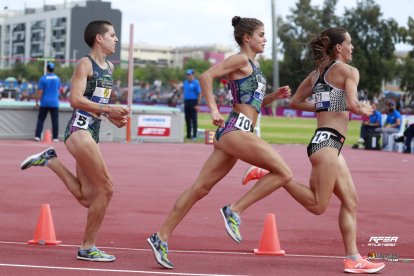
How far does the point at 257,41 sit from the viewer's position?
838cm

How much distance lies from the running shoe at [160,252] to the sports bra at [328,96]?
1702mm

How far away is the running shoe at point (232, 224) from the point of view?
804 centimetres

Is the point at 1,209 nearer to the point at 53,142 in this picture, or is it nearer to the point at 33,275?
the point at 33,275

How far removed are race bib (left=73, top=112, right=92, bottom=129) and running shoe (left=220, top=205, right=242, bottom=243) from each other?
137 cm

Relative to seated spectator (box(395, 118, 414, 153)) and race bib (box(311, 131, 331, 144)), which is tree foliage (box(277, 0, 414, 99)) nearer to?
seated spectator (box(395, 118, 414, 153))

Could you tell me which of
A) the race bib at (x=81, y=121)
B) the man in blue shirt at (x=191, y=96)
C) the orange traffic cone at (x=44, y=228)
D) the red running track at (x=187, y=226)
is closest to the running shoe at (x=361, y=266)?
the red running track at (x=187, y=226)

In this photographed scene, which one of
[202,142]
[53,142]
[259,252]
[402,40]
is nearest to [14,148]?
[53,142]

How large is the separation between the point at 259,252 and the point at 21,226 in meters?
2.87

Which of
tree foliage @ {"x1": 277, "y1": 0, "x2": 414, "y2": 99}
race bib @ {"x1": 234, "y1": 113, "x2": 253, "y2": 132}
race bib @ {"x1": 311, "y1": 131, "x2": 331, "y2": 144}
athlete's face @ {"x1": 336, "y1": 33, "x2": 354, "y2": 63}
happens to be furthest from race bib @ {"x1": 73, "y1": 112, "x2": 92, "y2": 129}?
tree foliage @ {"x1": 277, "y1": 0, "x2": 414, "y2": 99}

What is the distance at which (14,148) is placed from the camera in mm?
23125

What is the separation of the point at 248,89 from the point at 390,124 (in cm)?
2136

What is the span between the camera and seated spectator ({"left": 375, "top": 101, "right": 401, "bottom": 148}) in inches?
1135

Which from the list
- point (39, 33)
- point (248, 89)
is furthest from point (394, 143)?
point (39, 33)

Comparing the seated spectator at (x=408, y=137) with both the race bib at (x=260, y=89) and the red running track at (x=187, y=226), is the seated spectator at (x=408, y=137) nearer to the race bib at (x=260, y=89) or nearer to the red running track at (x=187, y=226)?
the red running track at (x=187, y=226)
